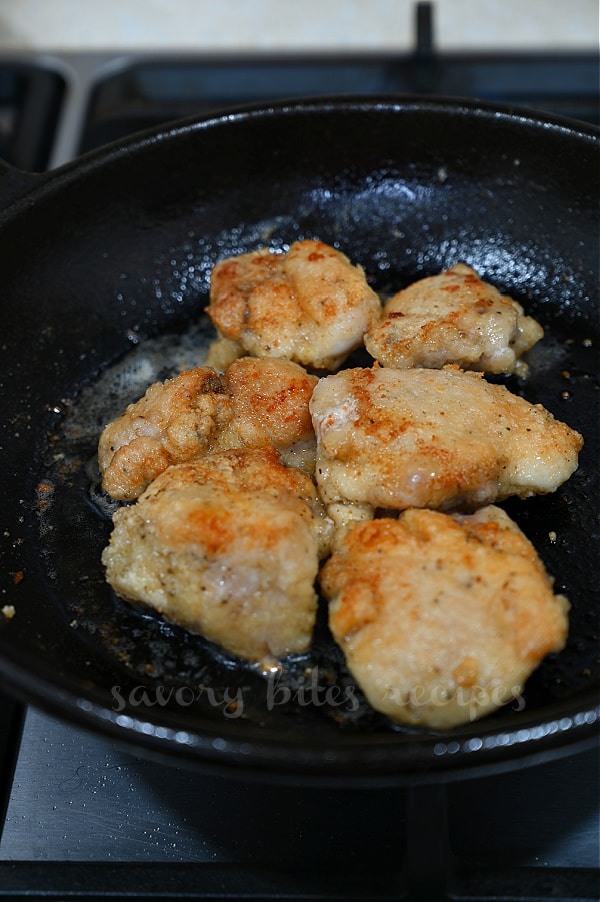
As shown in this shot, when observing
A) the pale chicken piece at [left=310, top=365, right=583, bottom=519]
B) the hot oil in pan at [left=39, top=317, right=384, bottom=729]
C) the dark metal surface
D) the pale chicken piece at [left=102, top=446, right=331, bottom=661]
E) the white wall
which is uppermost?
the white wall

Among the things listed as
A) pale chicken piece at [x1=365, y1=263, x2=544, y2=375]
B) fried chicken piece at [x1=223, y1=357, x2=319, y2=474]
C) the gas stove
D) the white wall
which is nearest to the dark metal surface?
the gas stove

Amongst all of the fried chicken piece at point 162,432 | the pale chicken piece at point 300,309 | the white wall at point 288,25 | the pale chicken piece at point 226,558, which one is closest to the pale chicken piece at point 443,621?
the pale chicken piece at point 226,558

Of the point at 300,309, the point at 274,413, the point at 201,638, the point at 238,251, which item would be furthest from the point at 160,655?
the point at 238,251

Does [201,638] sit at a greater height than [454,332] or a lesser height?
lesser

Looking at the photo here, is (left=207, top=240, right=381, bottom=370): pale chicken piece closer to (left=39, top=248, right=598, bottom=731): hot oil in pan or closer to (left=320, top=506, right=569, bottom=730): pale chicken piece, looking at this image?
(left=39, top=248, right=598, bottom=731): hot oil in pan

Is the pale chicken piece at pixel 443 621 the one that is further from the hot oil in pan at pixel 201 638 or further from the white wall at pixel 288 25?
the white wall at pixel 288 25

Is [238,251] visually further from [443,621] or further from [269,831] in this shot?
[269,831]
